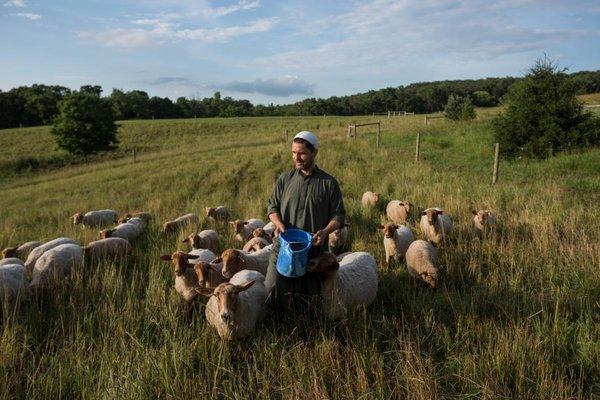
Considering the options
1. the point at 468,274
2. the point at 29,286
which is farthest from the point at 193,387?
the point at 468,274

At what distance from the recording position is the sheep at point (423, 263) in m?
5.85

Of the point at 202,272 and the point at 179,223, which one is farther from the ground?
the point at 202,272

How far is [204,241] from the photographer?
843cm

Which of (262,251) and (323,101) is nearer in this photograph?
(262,251)

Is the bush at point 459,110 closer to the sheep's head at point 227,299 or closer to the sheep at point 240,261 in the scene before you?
the sheep at point 240,261

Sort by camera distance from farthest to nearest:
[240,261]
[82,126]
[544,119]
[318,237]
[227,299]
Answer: [82,126], [544,119], [240,261], [318,237], [227,299]

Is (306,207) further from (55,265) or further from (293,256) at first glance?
(55,265)

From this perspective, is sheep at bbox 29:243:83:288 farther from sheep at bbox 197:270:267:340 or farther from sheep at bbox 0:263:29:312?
sheep at bbox 197:270:267:340

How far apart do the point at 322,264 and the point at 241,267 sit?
1.69 metres

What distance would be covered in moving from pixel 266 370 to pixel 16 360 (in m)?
2.58

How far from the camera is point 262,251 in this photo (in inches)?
260

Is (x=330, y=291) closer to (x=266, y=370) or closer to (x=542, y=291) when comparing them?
(x=266, y=370)

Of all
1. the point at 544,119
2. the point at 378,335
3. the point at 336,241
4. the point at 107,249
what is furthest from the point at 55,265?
the point at 544,119

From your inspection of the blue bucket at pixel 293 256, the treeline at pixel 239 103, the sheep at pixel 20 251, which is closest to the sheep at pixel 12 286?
Answer: the sheep at pixel 20 251
